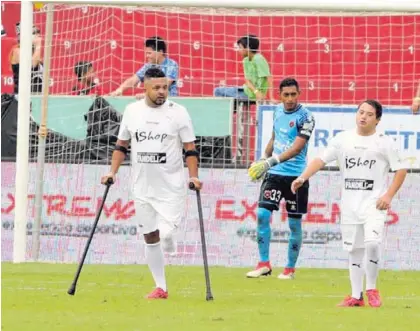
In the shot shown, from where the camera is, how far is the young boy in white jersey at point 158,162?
531 inches

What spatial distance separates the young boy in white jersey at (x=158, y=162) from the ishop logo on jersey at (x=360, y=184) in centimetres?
153

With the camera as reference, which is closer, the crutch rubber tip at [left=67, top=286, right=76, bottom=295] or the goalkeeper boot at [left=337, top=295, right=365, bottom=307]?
the goalkeeper boot at [left=337, top=295, right=365, bottom=307]

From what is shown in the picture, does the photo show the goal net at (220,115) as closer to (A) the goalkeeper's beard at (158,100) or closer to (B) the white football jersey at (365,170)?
(A) the goalkeeper's beard at (158,100)

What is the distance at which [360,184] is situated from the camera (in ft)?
41.9

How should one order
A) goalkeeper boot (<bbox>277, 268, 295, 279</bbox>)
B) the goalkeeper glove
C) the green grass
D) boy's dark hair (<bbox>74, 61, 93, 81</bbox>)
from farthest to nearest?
boy's dark hair (<bbox>74, 61, 93, 81</bbox>)
goalkeeper boot (<bbox>277, 268, 295, 279</bbox>)
the goalkeeper glove
the green grass

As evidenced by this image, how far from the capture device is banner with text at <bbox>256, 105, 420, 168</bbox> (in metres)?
18.7

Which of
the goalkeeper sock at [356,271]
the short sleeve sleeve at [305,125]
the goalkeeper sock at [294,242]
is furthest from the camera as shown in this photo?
the goalkeeper sock at [294,242]

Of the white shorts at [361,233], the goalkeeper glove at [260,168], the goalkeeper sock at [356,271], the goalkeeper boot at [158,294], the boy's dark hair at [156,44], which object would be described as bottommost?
the goalkeeper boot at [158,294]

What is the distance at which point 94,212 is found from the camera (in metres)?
19.2

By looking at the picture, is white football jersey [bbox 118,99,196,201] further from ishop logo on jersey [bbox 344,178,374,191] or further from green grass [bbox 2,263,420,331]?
ishop logo on jersey [bbox 344,178,374,191]

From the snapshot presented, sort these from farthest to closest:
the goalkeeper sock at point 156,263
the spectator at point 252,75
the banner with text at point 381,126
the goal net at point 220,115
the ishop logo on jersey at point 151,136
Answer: the spectator at point 252,75 → the goal net at point 220,115 → the banner with text at point 381,126 → the ishop logo on jersey at point 151,136 → the goalkeeper sock at point 156,263

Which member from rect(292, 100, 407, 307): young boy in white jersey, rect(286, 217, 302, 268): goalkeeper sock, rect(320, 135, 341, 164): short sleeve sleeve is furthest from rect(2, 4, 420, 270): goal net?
rect(292, 100, 407, 307): young boy in white jersey

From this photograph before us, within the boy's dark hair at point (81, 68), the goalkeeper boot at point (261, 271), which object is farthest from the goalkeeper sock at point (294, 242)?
the boy's dark hair at point (81, 68)

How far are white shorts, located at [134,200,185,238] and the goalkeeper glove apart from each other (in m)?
2.14
